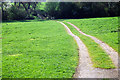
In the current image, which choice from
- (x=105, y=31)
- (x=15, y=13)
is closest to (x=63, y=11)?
(x=15, y=13)

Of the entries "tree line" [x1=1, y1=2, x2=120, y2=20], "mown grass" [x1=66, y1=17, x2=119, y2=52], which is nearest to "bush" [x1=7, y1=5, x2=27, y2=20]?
"tree line" [x1=1, y1=2, x2=120, y2=20]

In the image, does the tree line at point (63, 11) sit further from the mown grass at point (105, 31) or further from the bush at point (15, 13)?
the mown grass at point (105, 31)

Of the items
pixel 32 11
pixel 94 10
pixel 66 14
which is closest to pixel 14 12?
pixel 32 11

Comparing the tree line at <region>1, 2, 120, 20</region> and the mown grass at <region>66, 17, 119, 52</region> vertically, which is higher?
the tree line at <region>1, 2, 120, 20</region>

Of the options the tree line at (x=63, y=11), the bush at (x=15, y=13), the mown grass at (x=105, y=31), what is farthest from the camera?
the tree line at (x=63, y=11)

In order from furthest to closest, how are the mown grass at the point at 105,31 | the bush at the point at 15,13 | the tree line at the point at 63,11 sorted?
the tree line at the point at 63,11, the bush at the point at 15,13, the mown grass at the point at 105,31

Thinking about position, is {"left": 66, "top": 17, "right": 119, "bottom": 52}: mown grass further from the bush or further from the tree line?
the bush

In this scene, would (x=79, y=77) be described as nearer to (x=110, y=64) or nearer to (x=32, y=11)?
(x=110, y=64)

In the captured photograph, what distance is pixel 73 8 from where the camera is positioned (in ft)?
233

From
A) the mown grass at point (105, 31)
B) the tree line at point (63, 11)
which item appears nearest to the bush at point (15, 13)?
the tree line at point (63, 11)

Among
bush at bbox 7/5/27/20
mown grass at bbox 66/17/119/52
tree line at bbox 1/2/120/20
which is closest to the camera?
mown grass at bbox 66/17/119/52

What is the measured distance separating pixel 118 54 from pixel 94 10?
56935mm

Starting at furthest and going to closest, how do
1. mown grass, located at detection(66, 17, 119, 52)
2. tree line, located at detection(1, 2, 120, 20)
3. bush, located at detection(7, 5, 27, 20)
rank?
tree line, located at detection(1, 2, 120, 20) → bush, located at detection(7, 5, 27, 20) → mown grass, located at detection(66, 17, 119, 52)

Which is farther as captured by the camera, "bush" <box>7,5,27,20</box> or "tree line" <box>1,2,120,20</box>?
"tree line" <box>1,2,120,20</box>
